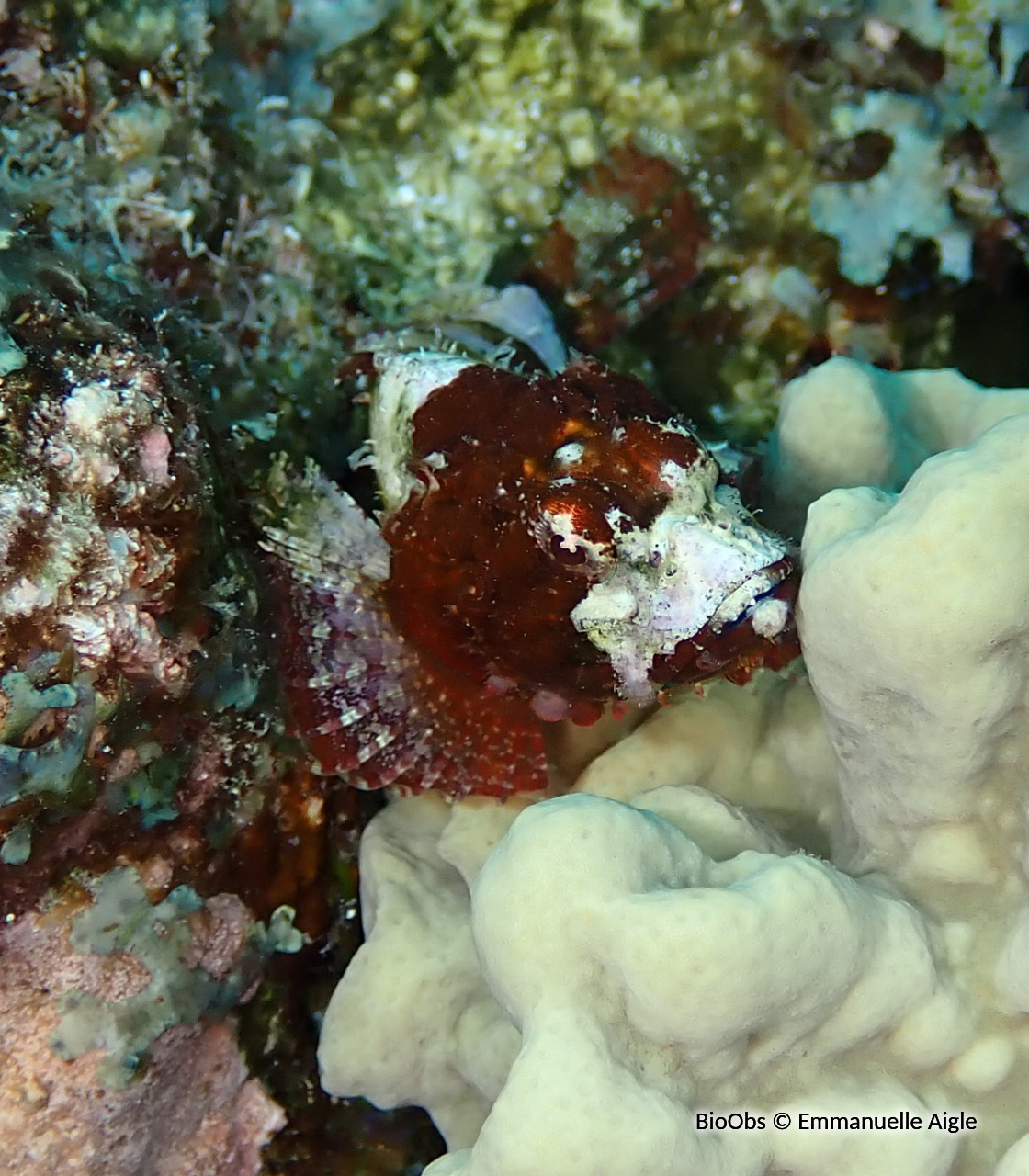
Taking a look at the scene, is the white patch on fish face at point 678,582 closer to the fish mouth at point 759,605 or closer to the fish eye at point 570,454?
the fish mouth at point 759,605

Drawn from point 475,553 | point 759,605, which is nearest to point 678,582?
point 759,605

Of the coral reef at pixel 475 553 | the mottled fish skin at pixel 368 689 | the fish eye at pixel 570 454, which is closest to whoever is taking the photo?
the coral reef at pixel 475 553

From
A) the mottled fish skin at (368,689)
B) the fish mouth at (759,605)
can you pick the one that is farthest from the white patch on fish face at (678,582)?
the mottled fish skin at (368,689)

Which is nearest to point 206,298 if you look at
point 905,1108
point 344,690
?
point 344,690

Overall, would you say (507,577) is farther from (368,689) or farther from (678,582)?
(368,689)

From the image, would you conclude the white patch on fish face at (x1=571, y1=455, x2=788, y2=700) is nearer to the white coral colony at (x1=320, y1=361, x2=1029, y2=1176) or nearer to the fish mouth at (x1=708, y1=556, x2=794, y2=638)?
the fish mouth at (x1=708, y1=556, x2=794, y2=638)

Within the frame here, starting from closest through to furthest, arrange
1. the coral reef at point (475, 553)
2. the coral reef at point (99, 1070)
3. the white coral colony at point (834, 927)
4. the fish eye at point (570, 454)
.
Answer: the white coral colony at point (834, 927) → the coral reef at point (475, 553) → the coral reef at point (99, 1070) → the fish eye at point (570, 454)

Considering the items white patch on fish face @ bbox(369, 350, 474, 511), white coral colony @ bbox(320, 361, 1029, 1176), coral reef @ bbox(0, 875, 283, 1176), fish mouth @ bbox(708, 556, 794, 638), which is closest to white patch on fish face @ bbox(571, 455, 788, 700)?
fish mouth @ bbox(708, 556, 794, 638)
